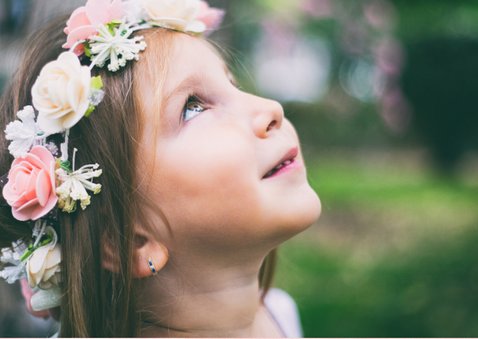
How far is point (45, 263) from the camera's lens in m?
1.77

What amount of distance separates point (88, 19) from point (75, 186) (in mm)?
505

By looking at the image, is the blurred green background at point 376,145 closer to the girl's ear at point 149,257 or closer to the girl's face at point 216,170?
the girl's face at point 216,170

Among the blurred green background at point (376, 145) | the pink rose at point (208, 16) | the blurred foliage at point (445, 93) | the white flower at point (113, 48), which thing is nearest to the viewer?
the white flower at point (113, 48)

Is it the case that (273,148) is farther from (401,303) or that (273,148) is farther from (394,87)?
(394,87)

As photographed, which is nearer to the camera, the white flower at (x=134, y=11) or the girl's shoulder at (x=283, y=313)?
the white flower at (x=134, y=11)

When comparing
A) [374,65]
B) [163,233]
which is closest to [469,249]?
[163,233]

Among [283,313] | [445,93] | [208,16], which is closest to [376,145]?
[445,93]

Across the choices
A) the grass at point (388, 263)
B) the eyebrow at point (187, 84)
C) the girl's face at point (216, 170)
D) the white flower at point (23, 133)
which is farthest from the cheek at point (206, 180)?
the grass at point (388, 263)

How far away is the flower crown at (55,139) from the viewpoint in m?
1.71

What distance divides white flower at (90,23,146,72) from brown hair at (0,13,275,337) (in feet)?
0.09

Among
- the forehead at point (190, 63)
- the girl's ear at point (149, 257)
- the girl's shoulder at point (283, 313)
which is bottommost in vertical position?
the girl's shoulder at point (283, 313)

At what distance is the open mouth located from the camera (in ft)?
5.99

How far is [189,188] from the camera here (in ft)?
5.73

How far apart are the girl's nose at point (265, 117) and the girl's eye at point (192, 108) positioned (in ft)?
0.50
